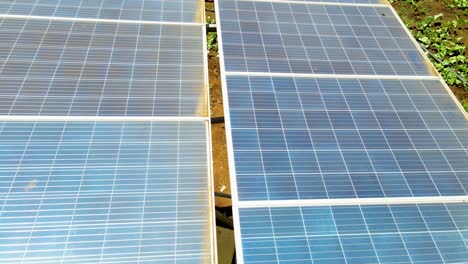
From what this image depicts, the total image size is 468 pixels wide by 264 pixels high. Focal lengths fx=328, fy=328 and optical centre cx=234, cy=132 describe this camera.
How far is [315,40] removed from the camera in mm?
8711

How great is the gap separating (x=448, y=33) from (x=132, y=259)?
57.5ft

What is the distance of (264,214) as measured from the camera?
533 cm

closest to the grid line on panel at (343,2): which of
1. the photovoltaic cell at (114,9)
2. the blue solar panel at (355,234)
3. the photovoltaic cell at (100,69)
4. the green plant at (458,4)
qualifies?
the photovoltaic cell at (114,9)

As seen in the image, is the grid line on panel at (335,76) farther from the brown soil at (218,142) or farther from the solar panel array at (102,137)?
the brown soil at (218,142)

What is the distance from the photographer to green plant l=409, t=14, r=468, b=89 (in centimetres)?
1392

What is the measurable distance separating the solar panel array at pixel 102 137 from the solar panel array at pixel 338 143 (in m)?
0.87

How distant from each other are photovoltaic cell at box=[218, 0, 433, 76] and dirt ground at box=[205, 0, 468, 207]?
385 centimetres

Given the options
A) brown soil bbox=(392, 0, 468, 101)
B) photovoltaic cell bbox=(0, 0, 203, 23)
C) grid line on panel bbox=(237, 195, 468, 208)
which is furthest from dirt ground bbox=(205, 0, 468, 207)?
grid line on panel bbox=(237, 195, 468, 208)

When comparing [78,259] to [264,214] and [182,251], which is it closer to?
[182,251]

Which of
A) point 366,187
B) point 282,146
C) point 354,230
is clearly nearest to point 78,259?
point 282,146

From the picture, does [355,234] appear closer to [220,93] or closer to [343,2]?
[343,2]

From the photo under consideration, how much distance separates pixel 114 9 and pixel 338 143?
22.6 feet

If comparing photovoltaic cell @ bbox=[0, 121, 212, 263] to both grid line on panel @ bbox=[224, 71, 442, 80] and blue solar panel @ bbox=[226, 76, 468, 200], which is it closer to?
blue solar panel @ bbox=[226, 76, 468, 200]

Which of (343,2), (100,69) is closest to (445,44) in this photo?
(343,2)
